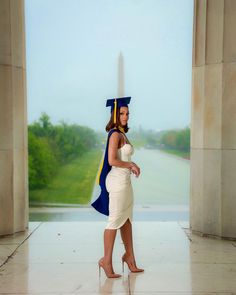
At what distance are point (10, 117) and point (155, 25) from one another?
17.2 feet

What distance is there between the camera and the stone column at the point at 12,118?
7.32m

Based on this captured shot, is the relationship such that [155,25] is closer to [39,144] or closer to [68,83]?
[68,83]

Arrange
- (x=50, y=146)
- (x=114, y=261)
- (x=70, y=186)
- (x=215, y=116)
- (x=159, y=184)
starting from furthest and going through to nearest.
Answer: (x=70, y=186)
(x=50, y=146)
(x=159, y=184)
(x=215, y=116)
(x=114, y=261)

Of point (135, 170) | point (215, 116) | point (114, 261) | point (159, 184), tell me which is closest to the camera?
point (135, 170)

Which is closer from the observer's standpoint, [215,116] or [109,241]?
[109,241]

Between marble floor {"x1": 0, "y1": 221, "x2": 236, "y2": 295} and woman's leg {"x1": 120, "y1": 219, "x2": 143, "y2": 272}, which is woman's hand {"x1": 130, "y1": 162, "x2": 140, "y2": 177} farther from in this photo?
marble floor {"x1": 0, "y1": 221, "x2": 236, "y2": 295}

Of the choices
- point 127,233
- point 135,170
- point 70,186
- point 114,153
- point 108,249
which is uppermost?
point 114,153

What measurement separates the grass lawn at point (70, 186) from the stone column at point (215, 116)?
6230 mm

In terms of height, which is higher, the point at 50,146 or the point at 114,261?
the point at 50,146

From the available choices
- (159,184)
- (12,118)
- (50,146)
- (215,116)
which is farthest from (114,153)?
(50,146)

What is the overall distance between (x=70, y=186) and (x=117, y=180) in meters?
9.62

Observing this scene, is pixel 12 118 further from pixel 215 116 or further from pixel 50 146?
pixel 50 146

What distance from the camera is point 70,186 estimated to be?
573 inches

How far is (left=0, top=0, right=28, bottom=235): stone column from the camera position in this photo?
24.0 ft
